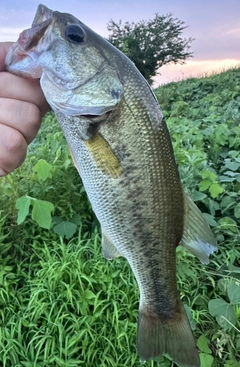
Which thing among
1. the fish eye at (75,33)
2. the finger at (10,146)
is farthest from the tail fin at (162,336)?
the fish eye at (75,33)

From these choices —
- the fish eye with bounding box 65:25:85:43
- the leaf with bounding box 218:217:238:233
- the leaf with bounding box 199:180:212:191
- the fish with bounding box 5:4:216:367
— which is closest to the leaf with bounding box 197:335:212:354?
the leaf with bounding box 218:217:238:233

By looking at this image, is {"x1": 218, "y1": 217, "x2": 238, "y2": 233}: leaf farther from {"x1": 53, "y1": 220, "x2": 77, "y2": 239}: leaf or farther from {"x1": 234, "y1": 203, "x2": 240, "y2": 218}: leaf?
{"x1": 53, "y1": 220, "x2": 77, "y2": 239}: leaf

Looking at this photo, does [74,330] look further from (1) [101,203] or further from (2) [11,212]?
(1) [101,203]

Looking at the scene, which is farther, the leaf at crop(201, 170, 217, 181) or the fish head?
the leaf at crop(201, 170, 217, 181)

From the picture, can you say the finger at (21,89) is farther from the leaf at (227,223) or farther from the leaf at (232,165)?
the leaf at (232,165)

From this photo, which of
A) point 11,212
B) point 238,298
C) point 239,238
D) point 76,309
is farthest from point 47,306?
point 239,238
